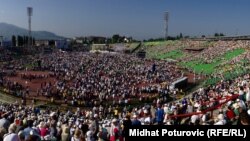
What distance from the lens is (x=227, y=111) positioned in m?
13.7

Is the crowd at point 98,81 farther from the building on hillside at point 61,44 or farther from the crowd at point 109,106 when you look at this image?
the building on hillside at point 61,44

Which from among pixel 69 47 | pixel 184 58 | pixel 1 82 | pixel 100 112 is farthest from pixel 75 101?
pixel 69 47

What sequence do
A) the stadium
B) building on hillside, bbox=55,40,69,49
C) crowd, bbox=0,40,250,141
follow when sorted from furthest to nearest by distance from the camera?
building on hillside, bbox=55,40,69,49 < the stadium < crowd, bbox=0,40,250,141

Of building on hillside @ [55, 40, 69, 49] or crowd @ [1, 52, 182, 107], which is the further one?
building on hillside @ [55, 40, 69, 49]

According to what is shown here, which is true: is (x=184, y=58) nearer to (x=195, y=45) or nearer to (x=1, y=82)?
(x=195, y=45)

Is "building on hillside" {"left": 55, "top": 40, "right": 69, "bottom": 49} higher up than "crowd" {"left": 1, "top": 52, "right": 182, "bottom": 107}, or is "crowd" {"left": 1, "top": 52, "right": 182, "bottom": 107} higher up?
"building on hillside" {"left": 55, "top": 40, "right": 69, "bottom": 49}

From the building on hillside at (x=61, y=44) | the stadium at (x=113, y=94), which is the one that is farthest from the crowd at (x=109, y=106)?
the building on hillside at (x=61, y=44)

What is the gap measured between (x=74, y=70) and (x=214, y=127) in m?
58.4

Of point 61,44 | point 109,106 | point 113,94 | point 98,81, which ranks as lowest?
point 109,106

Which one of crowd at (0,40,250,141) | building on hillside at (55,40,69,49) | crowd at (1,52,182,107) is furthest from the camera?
building on hillside at (55,40,69,49)

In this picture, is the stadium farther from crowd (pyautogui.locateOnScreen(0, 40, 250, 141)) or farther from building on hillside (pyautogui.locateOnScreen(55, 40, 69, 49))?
building on hillside (pyautogui.locateOnScreen(55, 40, 69, 49))

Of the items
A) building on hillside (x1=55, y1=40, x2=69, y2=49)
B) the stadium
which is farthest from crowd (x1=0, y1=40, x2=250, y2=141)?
building on hillside (x1=55, y1=40, x2=69, y2=49)

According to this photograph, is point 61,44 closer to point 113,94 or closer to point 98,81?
point 98,81

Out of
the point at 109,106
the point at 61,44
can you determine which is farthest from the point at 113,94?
the point at 61,44
